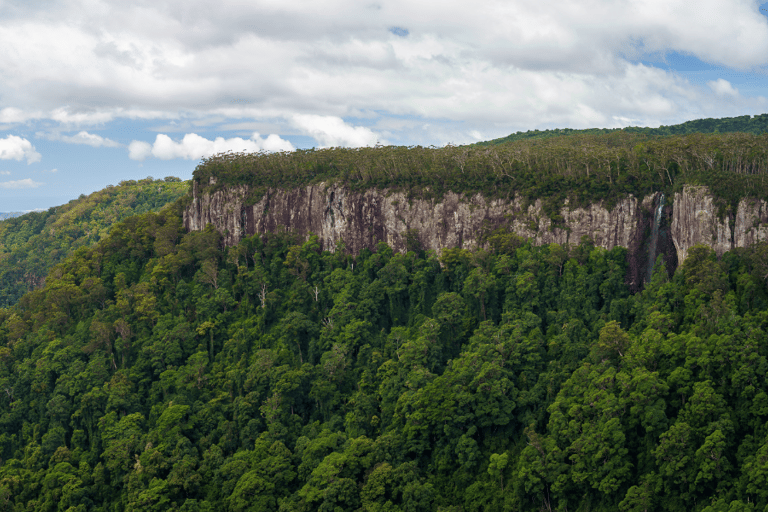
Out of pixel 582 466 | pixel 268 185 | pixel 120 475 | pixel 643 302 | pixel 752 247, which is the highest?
pixel 268 185

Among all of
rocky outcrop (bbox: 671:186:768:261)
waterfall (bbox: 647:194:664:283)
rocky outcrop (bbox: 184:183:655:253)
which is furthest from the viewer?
rocky outcrop (bbox: 184:183:655:253)

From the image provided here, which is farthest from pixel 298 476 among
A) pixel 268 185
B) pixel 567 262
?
pixel 268 185

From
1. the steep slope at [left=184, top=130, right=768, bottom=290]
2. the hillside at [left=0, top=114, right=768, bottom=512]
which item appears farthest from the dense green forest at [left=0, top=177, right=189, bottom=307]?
the steep slope at [left=184, top=130, right=768, bottom=290]

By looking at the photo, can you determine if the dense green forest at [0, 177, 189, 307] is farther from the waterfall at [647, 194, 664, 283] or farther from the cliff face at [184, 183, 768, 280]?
the waterfall at [647, 194, 664, 283]

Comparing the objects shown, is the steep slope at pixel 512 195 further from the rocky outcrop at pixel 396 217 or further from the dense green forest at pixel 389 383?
the dense green forest at pixel 389 383

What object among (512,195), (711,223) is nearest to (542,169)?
(512,195)

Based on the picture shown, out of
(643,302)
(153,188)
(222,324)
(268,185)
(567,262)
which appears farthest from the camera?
(153,188)

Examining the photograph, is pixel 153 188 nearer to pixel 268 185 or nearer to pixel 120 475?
pixel 268 185
